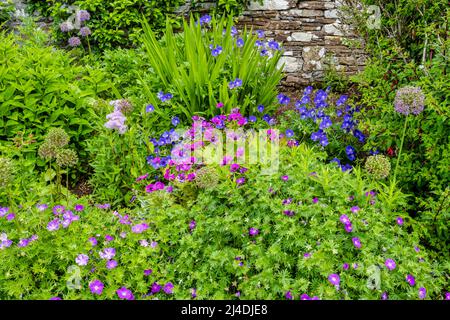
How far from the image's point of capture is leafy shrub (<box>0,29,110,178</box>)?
147 inches

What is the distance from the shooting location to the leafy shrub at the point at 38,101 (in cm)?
373

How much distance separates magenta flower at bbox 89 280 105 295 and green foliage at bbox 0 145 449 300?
0.16 ft

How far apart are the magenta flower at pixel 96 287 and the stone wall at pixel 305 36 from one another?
385 cm

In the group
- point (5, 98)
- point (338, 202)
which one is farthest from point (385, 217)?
point (5, 98)

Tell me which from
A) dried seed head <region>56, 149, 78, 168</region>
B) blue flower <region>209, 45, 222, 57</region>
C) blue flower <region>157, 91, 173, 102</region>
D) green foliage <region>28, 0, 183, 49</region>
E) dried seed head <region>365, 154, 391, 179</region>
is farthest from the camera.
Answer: green foliage <region>28, 0, 183, 49</region>

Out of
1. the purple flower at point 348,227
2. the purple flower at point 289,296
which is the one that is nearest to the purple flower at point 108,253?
the purple flower at point 289,296

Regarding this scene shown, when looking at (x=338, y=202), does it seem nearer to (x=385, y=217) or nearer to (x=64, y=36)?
(x=385, y=217)

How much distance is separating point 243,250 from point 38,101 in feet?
7.92

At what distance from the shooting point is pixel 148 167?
3605 millimetres

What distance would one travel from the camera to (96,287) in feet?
7.41

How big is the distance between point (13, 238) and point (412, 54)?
124 inches

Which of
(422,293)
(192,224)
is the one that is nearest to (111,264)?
(192,224)

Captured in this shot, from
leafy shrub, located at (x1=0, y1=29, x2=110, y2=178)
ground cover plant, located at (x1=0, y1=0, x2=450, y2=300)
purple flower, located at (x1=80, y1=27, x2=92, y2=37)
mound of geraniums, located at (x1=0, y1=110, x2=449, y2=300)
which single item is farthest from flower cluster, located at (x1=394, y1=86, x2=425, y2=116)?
purple flower, located at (x1=80, y1=27, x2=92, y2=37)

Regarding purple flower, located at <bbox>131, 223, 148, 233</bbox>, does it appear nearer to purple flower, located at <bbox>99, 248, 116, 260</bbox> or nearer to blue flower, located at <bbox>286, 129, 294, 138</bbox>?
purple flower, located at <bbox>99, 248, 116, 260</bbox>
